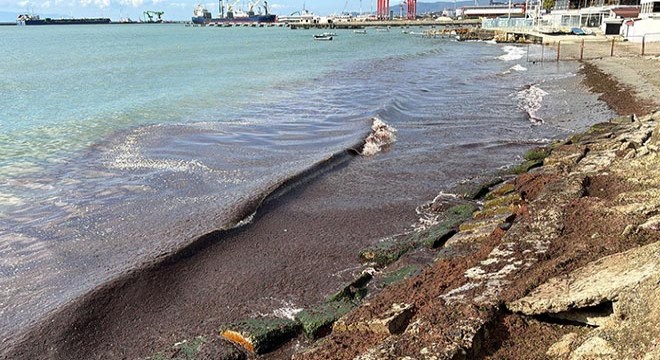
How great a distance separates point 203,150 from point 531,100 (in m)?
18.1

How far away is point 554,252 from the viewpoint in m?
6.99

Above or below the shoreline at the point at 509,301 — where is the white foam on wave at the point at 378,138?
below

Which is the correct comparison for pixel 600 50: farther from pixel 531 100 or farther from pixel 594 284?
pixel 594 284

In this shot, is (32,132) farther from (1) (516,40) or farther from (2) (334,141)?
(1) (516,40)

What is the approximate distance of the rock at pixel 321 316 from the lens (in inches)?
277

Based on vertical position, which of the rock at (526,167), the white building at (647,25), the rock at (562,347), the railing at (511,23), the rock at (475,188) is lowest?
the rock at (475,188)

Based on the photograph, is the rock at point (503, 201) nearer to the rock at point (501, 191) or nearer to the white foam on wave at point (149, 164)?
the rock at point (501, 191)

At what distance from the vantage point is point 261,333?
7008 millimetres

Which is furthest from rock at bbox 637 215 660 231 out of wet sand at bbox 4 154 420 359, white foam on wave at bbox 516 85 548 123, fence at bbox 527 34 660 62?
fence at bbox 527 34 660 62

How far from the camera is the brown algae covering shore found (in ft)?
16.0

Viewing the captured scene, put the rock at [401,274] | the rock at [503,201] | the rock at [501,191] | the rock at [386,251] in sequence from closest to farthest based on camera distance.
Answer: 1. the rock at [401,274]
2. the rock at [386,251]
3. the rock at [503,201]
4. the rock at [501,191]

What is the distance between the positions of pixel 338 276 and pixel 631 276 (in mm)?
4932

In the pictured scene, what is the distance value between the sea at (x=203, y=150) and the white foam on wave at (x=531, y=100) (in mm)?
155

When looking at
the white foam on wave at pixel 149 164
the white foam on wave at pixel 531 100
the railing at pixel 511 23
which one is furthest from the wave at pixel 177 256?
the railing at pixel 511 23
